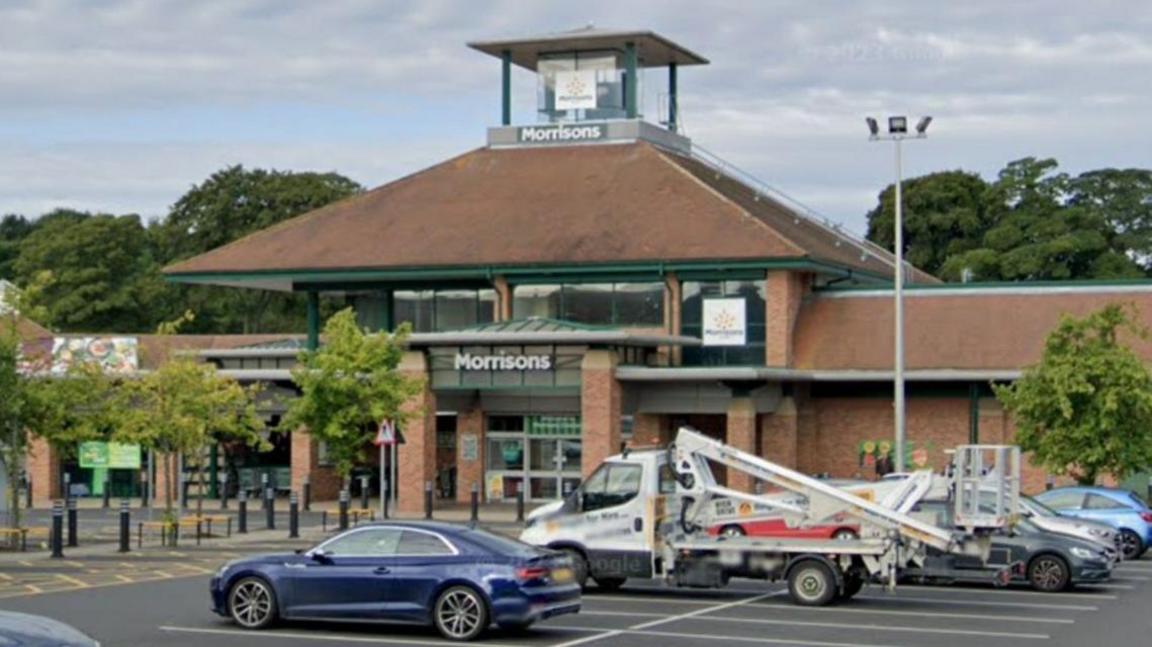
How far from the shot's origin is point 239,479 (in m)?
58.5

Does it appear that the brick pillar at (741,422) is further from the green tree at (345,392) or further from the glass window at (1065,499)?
the glass window at (1065,499)

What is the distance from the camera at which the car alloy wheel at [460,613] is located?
20828mm

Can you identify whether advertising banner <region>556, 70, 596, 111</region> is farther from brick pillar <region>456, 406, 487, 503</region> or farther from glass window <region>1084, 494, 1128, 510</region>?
glass window <region>1084, 494, 1128, 510</region>

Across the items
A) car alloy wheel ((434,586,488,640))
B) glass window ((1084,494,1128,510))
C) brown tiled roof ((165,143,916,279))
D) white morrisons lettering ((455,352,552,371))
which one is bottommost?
car alloy wheel ((434,586,488,640))

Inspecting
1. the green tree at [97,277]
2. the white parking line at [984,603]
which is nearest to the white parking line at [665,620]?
the white parking line at [984,603]

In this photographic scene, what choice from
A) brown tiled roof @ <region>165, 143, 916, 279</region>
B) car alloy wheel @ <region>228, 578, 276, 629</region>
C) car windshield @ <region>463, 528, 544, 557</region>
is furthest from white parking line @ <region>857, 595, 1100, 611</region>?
brown tiled roof @ <region>165, 143, 916, 279</region>

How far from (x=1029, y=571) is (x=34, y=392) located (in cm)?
1968

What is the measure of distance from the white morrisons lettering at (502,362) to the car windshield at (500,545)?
2767 centimetres

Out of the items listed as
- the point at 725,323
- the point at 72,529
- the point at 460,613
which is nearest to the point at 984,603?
the point at 460,613

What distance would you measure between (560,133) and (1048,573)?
106 feet

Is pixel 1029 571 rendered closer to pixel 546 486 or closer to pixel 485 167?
pixel 546 486

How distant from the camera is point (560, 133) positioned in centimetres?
5781

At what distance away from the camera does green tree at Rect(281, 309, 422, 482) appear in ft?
142

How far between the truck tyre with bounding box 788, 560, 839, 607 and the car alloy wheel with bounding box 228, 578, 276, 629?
7.33m
